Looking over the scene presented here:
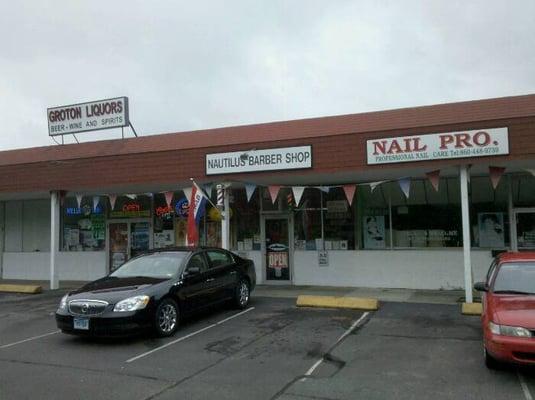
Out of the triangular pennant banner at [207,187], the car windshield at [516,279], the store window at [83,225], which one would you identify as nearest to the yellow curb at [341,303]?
the car windshield at [516,279]

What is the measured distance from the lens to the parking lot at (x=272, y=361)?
6.05 meters

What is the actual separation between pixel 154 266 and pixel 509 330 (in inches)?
247

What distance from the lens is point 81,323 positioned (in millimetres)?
8344

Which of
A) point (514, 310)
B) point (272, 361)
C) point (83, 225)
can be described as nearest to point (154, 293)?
point (272, 361)

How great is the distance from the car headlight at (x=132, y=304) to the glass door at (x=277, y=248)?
8100mm

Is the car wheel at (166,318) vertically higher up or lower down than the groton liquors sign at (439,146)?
lower down

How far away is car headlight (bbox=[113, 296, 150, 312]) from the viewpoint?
827 centimetres

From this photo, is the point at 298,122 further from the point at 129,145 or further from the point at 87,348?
the point at 87,348

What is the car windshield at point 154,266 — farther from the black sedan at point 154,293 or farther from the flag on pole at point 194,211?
the flag on pole at point 194,211

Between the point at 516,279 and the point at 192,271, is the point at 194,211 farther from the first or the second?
the point at 516,279

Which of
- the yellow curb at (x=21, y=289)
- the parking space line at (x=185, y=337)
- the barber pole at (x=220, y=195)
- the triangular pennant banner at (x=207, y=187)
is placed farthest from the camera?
the yellow curb at (x=21, y=289)

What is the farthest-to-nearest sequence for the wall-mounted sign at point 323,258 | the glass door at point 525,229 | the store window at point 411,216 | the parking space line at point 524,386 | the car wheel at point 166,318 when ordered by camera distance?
the wall-mounted sign at point 323,258, the store window at point 411,216, the glass door at point 525,229, the car wheel at point 166,318, the parking space line at point 524,386

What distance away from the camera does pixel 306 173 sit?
13.0 m

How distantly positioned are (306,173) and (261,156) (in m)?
1.22
